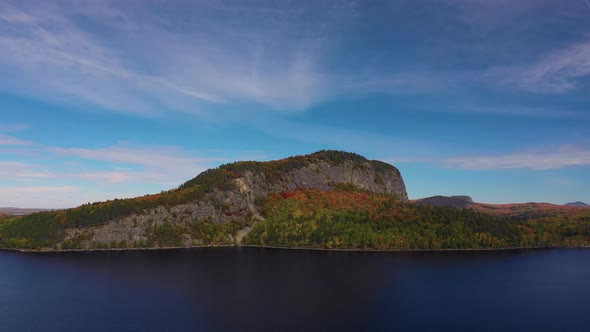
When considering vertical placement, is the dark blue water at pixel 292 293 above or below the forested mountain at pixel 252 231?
Answer: below

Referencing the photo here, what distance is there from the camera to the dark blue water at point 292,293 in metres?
72.8

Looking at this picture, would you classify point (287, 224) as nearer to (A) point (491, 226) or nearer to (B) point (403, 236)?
(B) point (403, 236)

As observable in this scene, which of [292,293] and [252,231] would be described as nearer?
[292,293]

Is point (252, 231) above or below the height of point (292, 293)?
above

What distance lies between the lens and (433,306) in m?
84.2

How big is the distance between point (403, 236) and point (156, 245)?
12619cm

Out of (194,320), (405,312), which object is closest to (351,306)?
(405,312)

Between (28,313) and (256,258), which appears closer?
(28,313)

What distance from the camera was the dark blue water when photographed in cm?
7275

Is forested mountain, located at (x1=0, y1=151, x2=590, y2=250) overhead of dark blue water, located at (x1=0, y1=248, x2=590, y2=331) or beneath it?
overhead

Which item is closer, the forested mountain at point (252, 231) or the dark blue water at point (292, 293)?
the dark blue water at point (292, 293)

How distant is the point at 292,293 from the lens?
92.1 meters

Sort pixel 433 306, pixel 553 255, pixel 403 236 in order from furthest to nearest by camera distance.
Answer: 1. pixel 403 236
2. pixel 553 255
3. pixel 433 306

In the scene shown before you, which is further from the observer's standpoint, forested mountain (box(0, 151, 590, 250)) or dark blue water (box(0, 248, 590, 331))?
forested mountain (box(0, 151, 590, 250))
